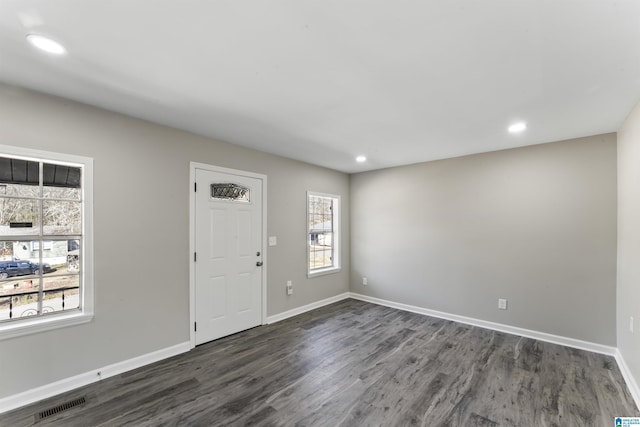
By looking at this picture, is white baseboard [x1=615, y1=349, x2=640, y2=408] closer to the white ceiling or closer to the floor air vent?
the white ceiling

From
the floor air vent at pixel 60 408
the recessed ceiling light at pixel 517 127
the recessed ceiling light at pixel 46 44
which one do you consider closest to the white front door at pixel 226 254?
the floor air vent at pixel 60 408

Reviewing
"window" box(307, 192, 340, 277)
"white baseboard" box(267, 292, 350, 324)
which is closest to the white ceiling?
"window" box(307, 192, 340, 277)

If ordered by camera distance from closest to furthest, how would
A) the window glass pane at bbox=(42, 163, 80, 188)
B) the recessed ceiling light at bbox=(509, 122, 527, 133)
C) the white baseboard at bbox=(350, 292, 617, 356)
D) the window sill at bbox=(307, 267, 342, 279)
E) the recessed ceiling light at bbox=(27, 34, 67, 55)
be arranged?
the recessed ceiling light at bbox=(27, 34, 67, 55) < the window glass pane at bbox=(42, 163, 80, 188) < the recessed ceiling light at bbox=(509, 122, 527, 133) < the white baseboard at bbox=(350, 292, 617, 356) < the window sill at bbox=(307, 267, 342, 279)

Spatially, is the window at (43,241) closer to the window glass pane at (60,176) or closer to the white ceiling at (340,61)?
the window glass pane at (60,176)

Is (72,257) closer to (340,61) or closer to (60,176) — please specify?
(60,176)

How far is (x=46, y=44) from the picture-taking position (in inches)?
66.1

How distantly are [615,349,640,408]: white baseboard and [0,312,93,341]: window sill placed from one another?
465cm

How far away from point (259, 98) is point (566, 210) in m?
3.78

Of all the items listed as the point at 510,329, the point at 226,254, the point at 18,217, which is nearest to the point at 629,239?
the point at 510,329

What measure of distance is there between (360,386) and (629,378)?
242 cm

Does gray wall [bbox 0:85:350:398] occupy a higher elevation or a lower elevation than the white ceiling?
lower

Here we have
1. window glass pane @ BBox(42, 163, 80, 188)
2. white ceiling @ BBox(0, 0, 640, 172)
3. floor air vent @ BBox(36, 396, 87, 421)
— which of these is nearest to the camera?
white ceiling @ BBox(0, 0, 640, 172)

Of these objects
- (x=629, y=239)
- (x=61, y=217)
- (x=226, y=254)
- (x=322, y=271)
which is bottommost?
(x=322, y=271)

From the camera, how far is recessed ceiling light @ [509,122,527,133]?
293cm
